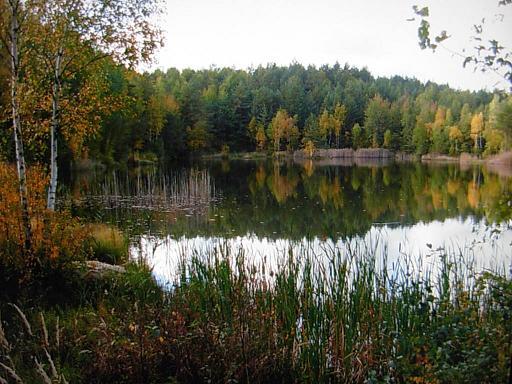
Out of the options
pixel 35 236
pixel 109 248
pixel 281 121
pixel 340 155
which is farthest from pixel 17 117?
pixel 340 155

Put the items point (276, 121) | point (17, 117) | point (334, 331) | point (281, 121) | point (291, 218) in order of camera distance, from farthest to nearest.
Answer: point (276, 121)
point (281, 121)
point (291, 218)
point (17, 117)
point (334, 331)

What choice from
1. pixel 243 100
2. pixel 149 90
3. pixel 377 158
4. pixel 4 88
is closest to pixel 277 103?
pixel 243 100

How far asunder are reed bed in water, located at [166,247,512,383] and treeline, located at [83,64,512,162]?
1345 inches

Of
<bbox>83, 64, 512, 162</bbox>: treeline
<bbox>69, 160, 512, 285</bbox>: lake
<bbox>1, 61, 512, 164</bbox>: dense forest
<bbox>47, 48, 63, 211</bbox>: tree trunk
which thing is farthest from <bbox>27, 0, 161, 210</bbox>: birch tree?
<bbox>83, 64, 512, 162</bbox>: treeline

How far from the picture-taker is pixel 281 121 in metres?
71.5

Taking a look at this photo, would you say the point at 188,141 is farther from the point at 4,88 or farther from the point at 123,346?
the point at 123,346

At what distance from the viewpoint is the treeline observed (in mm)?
48938

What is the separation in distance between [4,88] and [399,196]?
18132mm

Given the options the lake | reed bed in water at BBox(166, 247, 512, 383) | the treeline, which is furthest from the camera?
the treeline

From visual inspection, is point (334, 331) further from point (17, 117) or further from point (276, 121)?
point (276, 121)

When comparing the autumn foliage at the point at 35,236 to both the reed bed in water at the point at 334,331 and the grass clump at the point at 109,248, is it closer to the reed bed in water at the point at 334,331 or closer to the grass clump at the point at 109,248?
the grass clump at the point at 109,248

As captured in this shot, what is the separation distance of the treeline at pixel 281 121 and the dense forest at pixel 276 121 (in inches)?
5.2

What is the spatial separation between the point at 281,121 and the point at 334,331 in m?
67.6

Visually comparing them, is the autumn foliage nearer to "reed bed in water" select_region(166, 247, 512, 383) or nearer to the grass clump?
the grass clump
